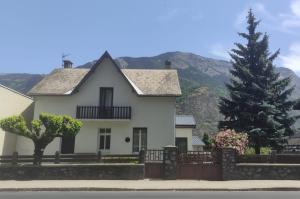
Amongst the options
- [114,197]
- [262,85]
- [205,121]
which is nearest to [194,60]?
[205,121]

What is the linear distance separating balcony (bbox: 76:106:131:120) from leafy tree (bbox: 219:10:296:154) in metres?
8.23

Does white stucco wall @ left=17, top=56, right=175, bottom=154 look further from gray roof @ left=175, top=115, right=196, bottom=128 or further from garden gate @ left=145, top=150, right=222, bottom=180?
garden gate @ left=145, top=150, right=222, bottom=180

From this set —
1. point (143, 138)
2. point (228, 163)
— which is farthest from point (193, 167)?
point (143, 138)

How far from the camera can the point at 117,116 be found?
29016 millimetres

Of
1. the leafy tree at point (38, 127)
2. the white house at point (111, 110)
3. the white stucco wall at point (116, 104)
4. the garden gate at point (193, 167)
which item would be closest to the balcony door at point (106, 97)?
the white house at point (111, 110)

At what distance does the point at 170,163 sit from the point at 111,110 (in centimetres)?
938

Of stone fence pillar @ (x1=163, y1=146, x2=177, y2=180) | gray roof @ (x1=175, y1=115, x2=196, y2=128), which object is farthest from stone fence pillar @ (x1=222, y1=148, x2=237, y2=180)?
gray roof @ (x1=175, y1=115, x2=196, y2=128)

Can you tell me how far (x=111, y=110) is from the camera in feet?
95.6

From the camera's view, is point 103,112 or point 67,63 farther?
point 67,63

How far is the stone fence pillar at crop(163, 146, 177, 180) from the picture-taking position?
69.2 feet

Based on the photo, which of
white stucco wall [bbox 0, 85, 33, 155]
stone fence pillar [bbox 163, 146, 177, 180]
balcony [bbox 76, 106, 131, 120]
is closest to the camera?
stone fence pillar [bbox 163, 146, 177, 180]

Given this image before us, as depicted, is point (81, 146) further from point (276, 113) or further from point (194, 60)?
point (194, 60)

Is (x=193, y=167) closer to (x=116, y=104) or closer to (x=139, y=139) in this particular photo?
(x=139, y=139)

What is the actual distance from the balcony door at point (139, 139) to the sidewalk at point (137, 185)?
8.82 metres
